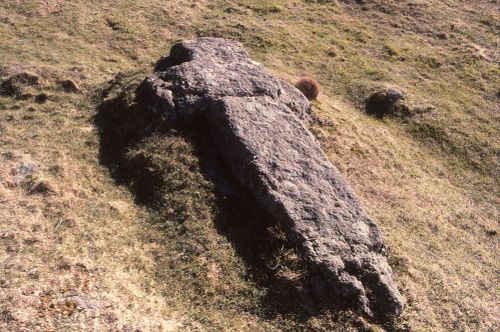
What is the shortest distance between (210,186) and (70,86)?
34.0 feet

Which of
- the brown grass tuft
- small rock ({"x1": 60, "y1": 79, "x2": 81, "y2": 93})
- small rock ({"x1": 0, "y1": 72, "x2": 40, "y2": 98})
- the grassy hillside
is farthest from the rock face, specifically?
small rock ({"x1": 0, "y1": 72, "x2": 40, "y2": 98})

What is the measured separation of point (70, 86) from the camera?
2333cm

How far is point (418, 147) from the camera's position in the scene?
26.3 m

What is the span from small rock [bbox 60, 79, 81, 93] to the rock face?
13.1 ft

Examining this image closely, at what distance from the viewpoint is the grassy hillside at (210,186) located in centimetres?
1384

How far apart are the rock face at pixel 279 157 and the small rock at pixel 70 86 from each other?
13.1 feet

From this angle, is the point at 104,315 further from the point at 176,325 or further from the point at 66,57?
the point at 66,57

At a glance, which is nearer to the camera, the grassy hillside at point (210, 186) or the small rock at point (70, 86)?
the grassy hillside at point (210, 186)

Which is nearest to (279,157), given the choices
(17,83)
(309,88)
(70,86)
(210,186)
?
(210,186)

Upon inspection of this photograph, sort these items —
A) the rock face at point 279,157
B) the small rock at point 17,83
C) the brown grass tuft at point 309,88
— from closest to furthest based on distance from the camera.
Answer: the rock face at point 279,157
the small rock at point 17,83
the brown grass tuft at point 309,88

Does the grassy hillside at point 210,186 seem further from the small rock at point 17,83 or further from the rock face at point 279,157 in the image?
the rock face at point 279,157

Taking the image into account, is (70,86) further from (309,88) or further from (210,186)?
(309,88)

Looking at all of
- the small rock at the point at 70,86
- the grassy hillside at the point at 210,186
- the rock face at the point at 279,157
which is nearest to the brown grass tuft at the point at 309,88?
the grassy hillside at the point at 210,186

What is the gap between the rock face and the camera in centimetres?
1477
